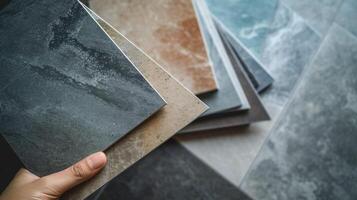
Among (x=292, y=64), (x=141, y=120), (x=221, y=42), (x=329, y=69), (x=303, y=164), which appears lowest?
(x=303, y=164)

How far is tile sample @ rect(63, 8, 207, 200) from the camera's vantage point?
1080 mm

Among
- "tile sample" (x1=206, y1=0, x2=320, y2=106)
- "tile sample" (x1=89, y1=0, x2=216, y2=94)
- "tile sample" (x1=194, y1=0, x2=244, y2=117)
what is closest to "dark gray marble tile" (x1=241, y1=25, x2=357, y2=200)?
"tile sample" (x1=206, y1=0, x2=320, y2=106)

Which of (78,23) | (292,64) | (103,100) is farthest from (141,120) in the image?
(292,64)

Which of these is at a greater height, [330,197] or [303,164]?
[303,164]

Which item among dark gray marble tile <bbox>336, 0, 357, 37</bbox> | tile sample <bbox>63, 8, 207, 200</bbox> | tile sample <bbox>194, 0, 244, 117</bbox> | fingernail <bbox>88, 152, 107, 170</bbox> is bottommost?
dark gray marble tile <bbox>336, 0, 357, 37</bbox>

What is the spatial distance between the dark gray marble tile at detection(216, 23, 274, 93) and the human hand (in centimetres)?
96

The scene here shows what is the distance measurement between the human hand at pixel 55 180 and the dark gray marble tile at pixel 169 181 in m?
0.57

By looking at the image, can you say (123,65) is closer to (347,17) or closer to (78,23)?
(78,23)

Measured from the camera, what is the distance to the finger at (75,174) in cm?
102

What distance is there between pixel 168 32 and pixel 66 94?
1.84 ft

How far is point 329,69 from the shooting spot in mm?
1799

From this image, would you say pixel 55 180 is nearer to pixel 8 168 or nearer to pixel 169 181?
pixel 8 168

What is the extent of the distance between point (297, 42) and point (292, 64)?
130mm

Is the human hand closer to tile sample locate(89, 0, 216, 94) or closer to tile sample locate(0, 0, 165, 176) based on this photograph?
tile sample locate(0, 0, 165, 176)
